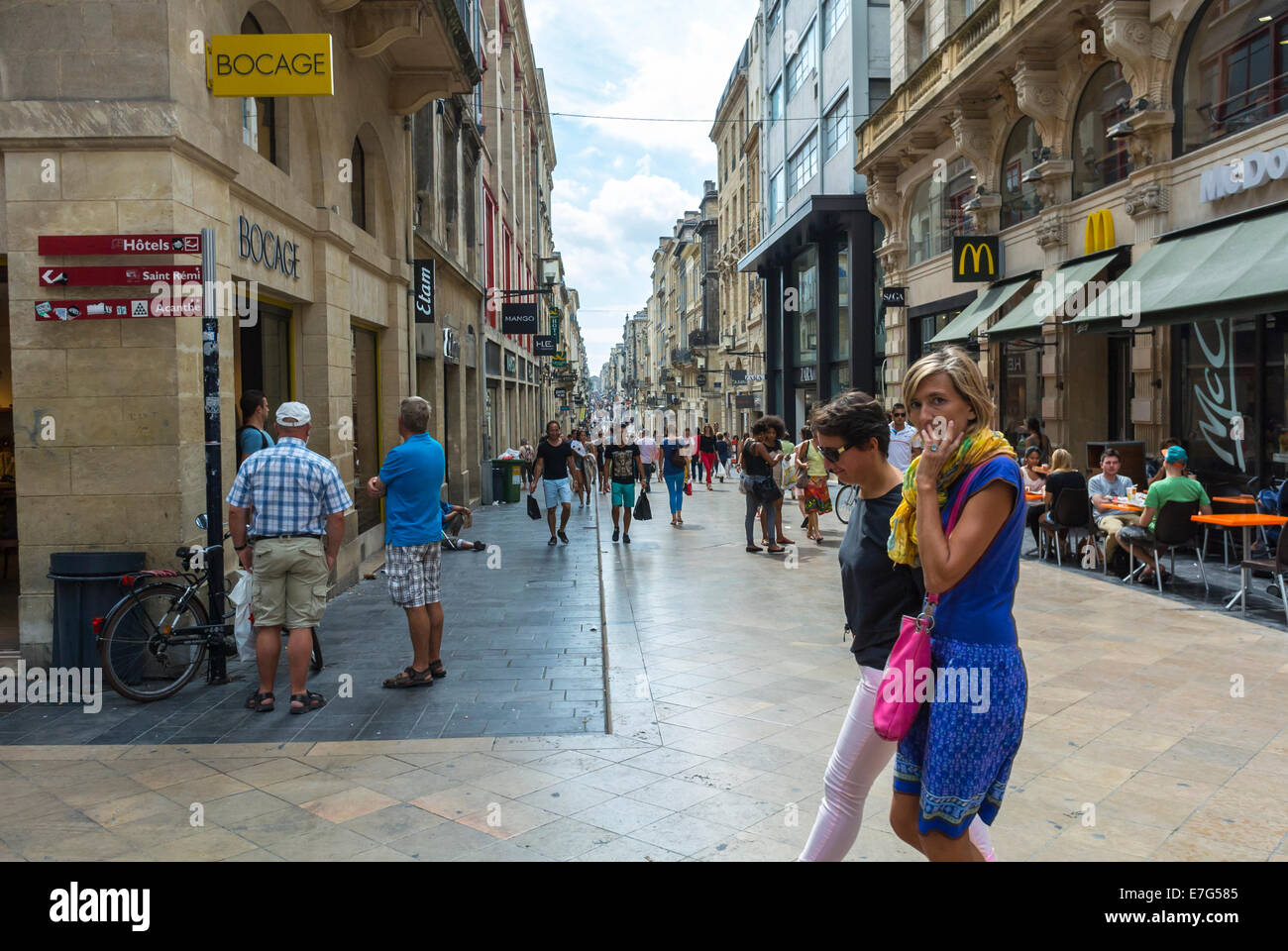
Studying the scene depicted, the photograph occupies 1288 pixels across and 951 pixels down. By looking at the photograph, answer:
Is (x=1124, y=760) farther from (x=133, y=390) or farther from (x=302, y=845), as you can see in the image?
(x=133, y=390)

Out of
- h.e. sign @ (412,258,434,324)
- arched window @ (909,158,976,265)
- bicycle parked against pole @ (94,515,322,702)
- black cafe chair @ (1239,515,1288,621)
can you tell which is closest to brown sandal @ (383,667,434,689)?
bicycle parked against pole @ (94,515,322,702)

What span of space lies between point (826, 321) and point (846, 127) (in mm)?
6320

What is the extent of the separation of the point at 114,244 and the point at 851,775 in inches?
225

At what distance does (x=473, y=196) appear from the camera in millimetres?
22797

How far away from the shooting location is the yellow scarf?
258 cm

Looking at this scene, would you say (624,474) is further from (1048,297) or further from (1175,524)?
(1048,297)

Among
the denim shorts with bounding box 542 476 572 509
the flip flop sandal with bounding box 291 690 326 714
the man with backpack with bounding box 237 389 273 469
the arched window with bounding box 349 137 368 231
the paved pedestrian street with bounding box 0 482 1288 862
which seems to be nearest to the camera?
the paved pedestrian street with bounding box 0 482 1288 862

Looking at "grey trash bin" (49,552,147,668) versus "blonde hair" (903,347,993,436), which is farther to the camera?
"grey trash bin" (49,552,147,668)

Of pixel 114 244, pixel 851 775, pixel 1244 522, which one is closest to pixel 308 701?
pixel 114 244

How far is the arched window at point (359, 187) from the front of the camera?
12.4m

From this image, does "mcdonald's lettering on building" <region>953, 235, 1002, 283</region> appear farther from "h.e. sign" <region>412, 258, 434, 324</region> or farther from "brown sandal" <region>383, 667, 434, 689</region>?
"brown sandal" <region>383, 667, 434, 689</region>

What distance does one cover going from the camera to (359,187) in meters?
12.6

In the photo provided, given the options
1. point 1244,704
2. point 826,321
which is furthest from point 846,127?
point 1244,704
